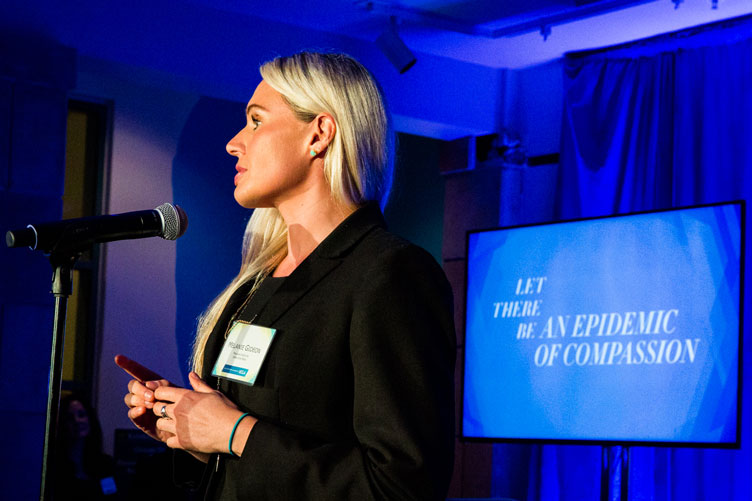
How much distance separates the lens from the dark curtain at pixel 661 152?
4.56m

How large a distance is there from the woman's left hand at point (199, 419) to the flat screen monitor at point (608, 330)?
2760 millimetres

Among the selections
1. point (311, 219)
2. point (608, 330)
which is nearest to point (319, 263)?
point (311, 219)

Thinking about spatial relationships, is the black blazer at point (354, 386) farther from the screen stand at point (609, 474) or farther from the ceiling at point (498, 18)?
the ceiling at point (498, 18)

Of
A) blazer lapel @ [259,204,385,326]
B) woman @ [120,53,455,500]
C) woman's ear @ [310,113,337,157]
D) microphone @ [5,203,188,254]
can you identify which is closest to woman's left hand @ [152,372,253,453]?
woman @ [120,53,455,500]

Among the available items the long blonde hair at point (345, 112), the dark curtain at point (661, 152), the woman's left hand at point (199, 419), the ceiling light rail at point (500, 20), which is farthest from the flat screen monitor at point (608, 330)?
the woman's left hand at point (199, 419)

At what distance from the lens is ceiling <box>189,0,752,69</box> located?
15.3ft

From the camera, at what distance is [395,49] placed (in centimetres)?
479

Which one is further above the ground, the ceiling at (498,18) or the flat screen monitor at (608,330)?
the ceiling at (498,18)

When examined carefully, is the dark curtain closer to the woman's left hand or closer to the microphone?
the microphone

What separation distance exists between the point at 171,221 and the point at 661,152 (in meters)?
3.79

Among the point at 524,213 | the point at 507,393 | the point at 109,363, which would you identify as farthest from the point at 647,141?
the point at 109,363

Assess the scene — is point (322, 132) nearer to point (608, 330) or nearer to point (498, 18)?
point (608, 330)

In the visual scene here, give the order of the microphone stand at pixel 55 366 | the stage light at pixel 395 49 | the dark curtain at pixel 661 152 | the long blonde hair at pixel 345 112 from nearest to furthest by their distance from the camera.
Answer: the microphone stand at pixel 55 366, the long blonde hair at pixel 345 112, the dark curtain at pixel 661 152, the stage light at pixel 395 49

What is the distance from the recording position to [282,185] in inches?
61.0
